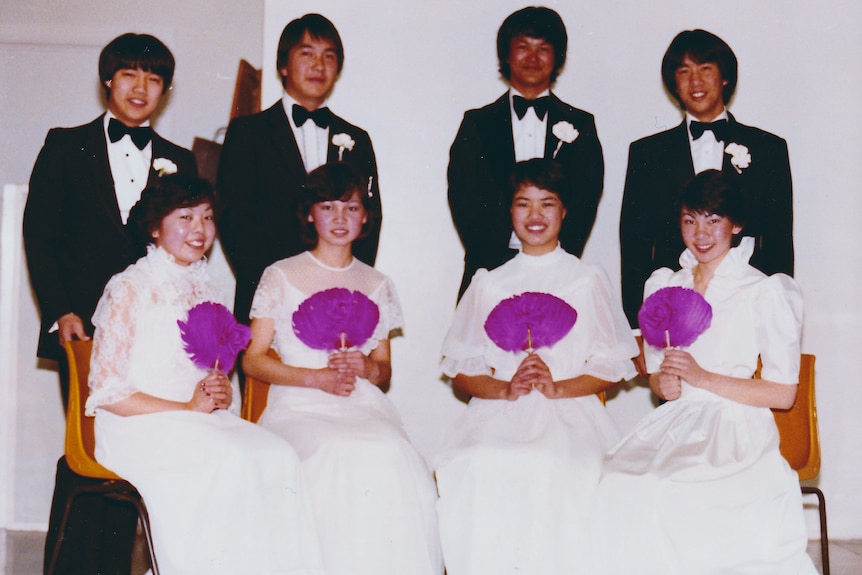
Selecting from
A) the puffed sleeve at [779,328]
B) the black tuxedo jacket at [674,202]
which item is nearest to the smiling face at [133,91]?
the black tuxedo jacket at [674,202]

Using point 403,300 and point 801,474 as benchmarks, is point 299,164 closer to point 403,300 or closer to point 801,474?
point 403,300

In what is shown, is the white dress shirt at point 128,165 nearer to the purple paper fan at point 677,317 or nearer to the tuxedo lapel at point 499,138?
the tuxedo lapel at point 499,138

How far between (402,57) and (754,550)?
304 centimetres

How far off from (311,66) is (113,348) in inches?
64.9

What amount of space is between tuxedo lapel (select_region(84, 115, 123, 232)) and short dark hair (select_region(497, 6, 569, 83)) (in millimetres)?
1847

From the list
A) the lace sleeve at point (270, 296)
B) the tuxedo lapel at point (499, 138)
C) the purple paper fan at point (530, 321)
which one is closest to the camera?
the purple paper fan at point (530, 321)

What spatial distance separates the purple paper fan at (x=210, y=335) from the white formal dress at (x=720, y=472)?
4.67ft

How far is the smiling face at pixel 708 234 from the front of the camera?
13.1 feet

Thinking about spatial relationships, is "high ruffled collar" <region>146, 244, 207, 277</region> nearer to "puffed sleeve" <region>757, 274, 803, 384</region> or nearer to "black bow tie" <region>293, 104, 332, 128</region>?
"black bow tie" <region>293, 104, 332, 128</region>

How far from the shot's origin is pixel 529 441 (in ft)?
12.7

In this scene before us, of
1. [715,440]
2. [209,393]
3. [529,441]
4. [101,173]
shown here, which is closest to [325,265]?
[209,393]

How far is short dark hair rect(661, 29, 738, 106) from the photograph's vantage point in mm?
4641

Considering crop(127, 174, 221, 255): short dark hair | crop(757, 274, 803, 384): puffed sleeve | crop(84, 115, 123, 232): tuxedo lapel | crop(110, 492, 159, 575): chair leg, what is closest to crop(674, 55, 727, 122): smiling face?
crop(757, 274, 803, 384): puffed sleeve

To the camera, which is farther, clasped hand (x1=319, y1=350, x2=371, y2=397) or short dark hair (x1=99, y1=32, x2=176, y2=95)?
short dark hair (x1=99, y1=32, x2=176, y2=95)
